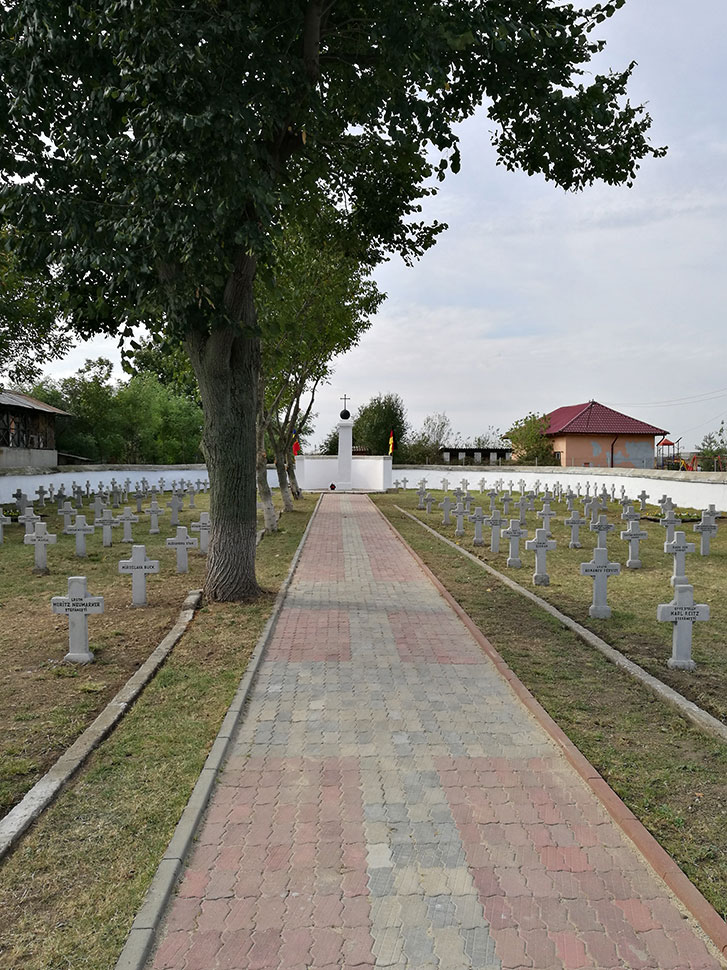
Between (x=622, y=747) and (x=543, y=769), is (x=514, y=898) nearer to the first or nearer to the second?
(x=543, y=769)

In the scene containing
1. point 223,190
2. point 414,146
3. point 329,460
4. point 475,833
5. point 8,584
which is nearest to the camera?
point 475,833

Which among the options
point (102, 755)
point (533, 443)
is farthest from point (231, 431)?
point (533, 443)

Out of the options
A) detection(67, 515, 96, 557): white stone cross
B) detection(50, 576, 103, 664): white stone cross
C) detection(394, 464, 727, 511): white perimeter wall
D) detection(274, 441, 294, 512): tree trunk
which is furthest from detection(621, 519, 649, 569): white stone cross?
detection(274, 441, 294, 512): tree trunk

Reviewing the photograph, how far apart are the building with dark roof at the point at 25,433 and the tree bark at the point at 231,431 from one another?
2455 centimetres

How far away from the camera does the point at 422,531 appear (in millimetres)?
19500

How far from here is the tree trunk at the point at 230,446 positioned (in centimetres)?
908

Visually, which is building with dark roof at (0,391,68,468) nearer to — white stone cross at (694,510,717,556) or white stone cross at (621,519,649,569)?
white stone cross at (621,519,649,569)

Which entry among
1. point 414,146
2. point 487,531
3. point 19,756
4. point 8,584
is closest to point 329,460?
point 487,531

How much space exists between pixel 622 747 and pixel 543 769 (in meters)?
0.69

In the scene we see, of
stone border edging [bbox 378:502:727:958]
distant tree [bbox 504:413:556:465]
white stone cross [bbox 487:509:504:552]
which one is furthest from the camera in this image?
distant tree [bbox 504:413:556:465]

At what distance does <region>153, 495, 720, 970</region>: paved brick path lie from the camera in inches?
111

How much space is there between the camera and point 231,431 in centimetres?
921

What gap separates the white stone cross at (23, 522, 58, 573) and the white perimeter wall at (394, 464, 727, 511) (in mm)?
19759

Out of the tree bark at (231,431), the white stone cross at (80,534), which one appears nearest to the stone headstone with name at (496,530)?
the tree bark at (231,431)
